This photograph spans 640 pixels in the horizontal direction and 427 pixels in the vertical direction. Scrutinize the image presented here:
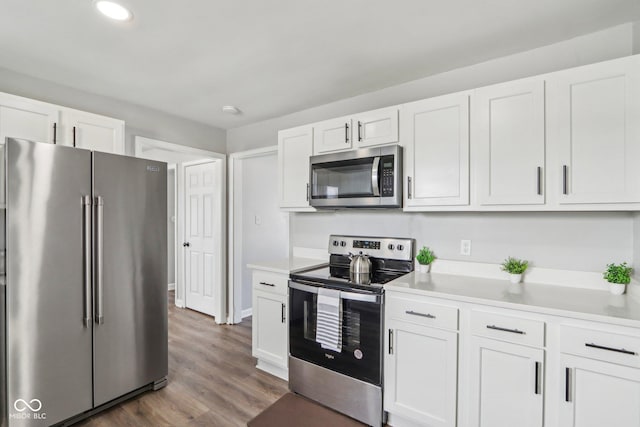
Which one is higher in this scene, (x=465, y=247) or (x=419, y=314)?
(x=465, y=247)

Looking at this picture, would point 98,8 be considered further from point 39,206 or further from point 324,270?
point 324,270

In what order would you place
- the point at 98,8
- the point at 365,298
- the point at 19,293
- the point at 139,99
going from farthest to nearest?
1. the point at 139,99
2. the point at 365,298
3. the point at 19,293
4. the point at 98,8

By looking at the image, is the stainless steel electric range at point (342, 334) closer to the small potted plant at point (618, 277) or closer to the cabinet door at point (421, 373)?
the cabinet door at point (421, 373)

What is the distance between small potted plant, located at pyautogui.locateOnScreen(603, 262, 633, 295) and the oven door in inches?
50.9

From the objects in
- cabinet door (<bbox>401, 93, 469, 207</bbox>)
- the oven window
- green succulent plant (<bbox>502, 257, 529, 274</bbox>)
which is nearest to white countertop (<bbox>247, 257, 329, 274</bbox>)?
the oven window

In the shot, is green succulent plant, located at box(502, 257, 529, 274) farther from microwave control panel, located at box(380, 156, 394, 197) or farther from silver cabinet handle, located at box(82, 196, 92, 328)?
silver cabinet handle, located at box(82, 196, 92, 328)

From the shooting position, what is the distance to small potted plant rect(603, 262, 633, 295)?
5.58 feet

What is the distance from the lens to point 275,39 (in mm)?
1948

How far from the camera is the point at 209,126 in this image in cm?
385

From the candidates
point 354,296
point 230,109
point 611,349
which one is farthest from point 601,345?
point 230,109

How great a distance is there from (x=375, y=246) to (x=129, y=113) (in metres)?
2.75

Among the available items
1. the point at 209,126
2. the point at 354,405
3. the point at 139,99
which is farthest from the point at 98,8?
the point at 354,405

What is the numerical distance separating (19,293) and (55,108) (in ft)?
4.52

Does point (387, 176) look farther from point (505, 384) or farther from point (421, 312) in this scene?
point (505, 384)
